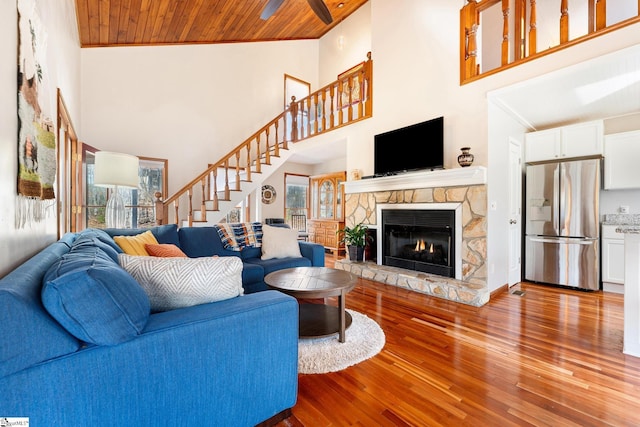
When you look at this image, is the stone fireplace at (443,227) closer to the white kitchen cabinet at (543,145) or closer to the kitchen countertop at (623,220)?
the white kitchen cabinet at (543,145)

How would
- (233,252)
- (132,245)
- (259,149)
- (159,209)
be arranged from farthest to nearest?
(259,149)
(159,209)
(233,252)
(132,245)

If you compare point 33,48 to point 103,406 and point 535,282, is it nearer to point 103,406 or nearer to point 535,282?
point 103,406

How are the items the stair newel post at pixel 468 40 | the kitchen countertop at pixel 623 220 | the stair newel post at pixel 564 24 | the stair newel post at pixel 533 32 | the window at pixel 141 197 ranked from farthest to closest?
the window at pixel 141 197 < the kitchen countertop at pixel 623 220 < the stair newel post at pixel 468 40 < the stair newel post at pixel 533 32 < the stair newel post at pixel 564 24

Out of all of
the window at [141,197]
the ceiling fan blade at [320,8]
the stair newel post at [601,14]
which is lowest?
the window at [141,197]

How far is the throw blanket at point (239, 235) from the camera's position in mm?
3396


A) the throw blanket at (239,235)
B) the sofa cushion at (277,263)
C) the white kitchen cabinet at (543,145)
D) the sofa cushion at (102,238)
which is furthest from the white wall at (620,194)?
the sofa cushion at (102,238)

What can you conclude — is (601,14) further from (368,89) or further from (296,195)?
(296,195)

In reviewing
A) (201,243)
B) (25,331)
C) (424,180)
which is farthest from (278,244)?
(25,331)

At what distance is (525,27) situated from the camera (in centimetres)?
335

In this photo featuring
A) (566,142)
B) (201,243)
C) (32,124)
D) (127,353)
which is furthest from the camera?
(566,142)

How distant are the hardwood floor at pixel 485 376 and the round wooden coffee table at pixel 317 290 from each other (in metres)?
0.38

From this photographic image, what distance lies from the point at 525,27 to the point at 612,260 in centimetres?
299

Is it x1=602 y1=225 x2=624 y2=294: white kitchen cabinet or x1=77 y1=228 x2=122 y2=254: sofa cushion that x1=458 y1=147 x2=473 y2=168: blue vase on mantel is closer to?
x1=602 y1=225 x2=624 y2=294: white kitchen cabinet

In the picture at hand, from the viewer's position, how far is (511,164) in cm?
376
